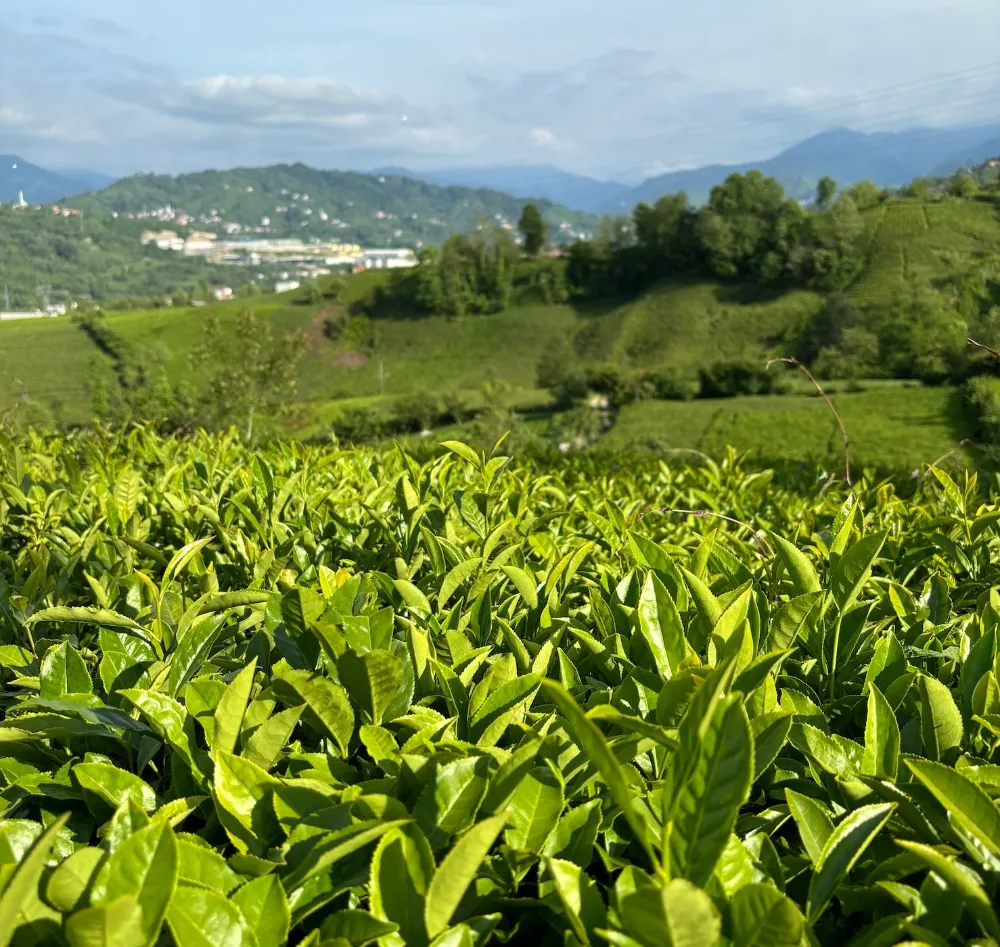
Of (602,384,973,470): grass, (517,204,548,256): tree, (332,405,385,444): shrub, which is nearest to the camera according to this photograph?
(602,384,973,470): grass

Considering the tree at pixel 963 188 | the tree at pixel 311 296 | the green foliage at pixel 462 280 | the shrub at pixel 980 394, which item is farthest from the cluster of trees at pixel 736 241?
the shrub at pixel 980 394

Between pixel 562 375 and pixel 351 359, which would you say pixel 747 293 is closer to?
pixel 562 375

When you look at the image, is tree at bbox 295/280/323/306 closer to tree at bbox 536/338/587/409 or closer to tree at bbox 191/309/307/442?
tree at bbox 536/338/587/409

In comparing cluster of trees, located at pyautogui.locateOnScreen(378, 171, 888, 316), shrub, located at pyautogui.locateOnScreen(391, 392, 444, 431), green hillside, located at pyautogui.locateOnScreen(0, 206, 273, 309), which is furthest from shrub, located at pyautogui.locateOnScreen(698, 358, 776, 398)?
green hillside, located at pyautogui.locateOnScreen(0, 206, 273, 309)

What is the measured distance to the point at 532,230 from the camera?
111 metres

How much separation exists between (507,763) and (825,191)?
373 ft

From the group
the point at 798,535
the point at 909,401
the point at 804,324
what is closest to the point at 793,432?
the point at 909,401

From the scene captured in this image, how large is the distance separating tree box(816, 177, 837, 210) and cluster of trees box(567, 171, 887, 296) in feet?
0.42

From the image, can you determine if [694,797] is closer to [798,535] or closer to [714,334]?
[798,535]

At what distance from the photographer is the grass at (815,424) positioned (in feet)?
160

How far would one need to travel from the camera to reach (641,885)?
2.93 ft

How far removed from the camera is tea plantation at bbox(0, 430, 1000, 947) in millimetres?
863

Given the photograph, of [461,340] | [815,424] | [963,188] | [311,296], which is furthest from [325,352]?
[963,188]

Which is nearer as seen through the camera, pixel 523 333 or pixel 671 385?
pixel 671 385
